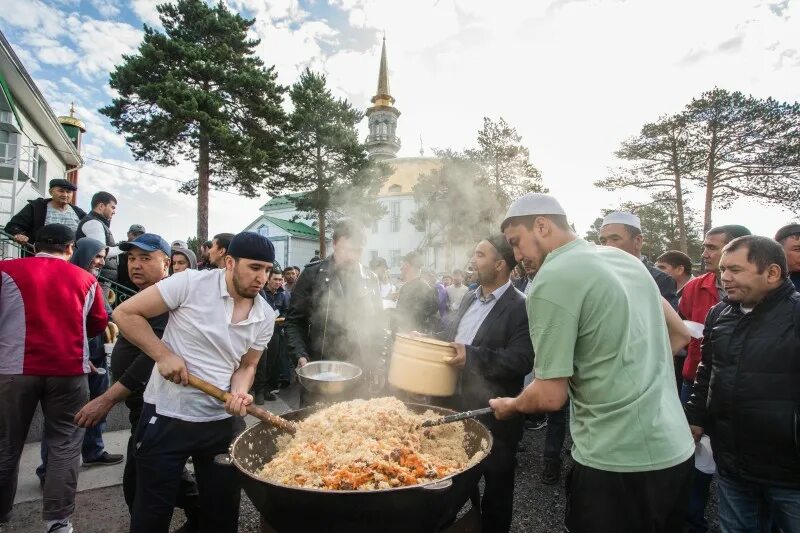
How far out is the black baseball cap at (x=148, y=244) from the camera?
2.98 m

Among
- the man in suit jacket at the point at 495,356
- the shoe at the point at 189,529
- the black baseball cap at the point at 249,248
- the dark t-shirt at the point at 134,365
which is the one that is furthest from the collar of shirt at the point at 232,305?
the shoe at the point at 189,529

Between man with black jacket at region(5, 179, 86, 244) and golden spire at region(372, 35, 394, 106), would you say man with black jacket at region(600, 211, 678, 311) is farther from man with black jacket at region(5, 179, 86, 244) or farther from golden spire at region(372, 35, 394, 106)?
golden spire at region(372, 35, 394, 106)

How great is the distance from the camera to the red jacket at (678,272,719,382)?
4.03 meters

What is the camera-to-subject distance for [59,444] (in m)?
3.05

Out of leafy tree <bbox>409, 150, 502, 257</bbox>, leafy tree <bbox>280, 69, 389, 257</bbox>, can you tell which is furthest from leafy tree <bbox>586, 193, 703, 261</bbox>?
leafy tree <bbox>280, 69, 389, 257</bbox>

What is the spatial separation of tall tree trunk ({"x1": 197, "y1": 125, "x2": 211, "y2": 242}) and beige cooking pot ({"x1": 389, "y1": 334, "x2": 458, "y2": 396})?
17003 mm

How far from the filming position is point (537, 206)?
2.13 m

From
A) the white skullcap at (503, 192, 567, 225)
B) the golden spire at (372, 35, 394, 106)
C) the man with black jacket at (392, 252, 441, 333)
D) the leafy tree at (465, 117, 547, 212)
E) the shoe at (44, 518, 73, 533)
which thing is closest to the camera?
the white skullcap at (503, 192, 567, 225)

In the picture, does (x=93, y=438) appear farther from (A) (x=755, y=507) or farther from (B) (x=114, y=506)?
(A) (x=755, y=507)

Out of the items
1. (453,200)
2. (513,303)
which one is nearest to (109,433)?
(513,303)

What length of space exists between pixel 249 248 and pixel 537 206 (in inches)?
66.6

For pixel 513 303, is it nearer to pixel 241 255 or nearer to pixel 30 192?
pixel 241 255

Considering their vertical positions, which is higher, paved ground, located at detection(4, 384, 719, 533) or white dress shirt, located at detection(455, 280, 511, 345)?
white dress shirt, located at detection(455, 280, 511, 345)

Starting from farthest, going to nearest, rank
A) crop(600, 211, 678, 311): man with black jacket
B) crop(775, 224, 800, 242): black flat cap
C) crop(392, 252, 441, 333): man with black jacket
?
crop(392, 252, 441, 333): man with black jacket → crop(600, 211, 678, 311): man with black jacket → crop(775, 224, 800, 242): black flat cap
